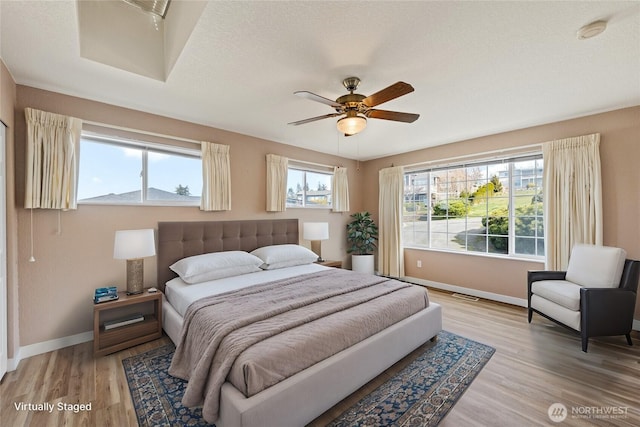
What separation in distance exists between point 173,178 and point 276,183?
4.72 feet

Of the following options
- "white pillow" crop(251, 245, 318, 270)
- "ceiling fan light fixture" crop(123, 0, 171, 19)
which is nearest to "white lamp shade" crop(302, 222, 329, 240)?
"white pillow" crop(251, 245, 318, 270)

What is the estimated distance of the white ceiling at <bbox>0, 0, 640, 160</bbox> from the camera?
1604mm

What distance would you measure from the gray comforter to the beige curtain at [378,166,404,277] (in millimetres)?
2384

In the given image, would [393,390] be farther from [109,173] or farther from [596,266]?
[109,173]

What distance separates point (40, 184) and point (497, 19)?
12.8 ft

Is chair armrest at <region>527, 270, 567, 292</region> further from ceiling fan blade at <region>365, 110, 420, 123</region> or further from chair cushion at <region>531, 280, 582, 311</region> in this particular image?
ceiling fan blade at <region>365, 110, 420, 123</region>

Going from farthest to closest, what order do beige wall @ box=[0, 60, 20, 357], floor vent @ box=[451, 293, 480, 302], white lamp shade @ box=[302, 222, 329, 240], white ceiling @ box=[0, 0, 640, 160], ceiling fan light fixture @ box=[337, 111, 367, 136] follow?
white lamp shade @ box=[302, 222, 329, 240]
floor vent @ box=[451, 293, 480, 302]
ceiling fan light fixture @ box=[337, 111, 367, 136]
beige wall @ box=[0, 60, 20, 357]
white ceiling @ box=[0, 0, 640, 160]

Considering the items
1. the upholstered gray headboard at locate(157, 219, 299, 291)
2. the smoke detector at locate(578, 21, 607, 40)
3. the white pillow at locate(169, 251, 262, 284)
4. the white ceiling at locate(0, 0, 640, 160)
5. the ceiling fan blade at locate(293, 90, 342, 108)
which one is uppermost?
the white ceiling at locate(0, 0, 640, 160)

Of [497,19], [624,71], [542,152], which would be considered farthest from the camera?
[542,152]

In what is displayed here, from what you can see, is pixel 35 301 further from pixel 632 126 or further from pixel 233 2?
pixel 632 126

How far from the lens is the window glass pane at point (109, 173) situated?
2.77 m

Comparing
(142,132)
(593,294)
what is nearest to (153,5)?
(142,132)

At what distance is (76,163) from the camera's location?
104 inches

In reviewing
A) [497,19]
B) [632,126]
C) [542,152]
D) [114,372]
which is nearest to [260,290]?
[114,372]
